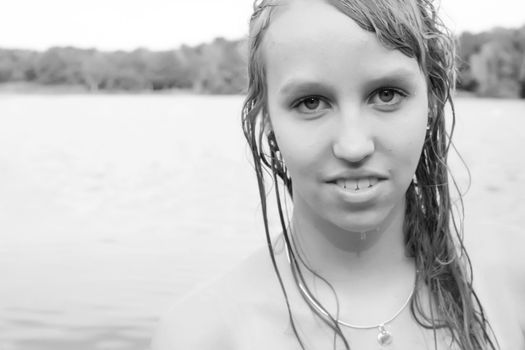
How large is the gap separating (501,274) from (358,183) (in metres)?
0.77

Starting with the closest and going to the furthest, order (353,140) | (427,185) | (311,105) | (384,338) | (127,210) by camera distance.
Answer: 1. (353,140)
2. (311,105)
3. (384,338)
4. (427,185)
5. (127,210)

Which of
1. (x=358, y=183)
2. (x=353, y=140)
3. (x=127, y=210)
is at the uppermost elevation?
(x=353, y=140)

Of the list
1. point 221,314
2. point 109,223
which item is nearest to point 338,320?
point 221,314

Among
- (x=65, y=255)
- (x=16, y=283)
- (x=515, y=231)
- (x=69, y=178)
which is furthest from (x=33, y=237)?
(x=515, y=231)

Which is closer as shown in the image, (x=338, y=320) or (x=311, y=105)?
(x=311, y=105)

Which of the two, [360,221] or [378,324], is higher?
[360,221]

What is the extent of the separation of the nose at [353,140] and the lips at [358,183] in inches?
2.3

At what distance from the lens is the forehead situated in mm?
1885

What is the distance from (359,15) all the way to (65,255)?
15.5 ft

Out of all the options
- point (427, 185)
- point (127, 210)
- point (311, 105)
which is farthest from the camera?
point (127, 210)

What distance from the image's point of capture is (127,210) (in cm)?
819

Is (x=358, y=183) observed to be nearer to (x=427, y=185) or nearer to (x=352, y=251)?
(x=352, y=251)

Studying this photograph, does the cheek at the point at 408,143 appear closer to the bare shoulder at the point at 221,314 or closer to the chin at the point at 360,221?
the chin at the point at 360,221

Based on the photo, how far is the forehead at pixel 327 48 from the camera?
6.18 feet
